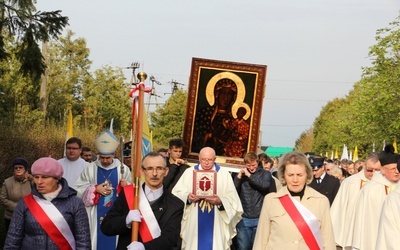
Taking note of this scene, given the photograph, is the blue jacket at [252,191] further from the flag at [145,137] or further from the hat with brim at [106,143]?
the flag at [145,137]

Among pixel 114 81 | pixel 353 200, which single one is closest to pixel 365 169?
pixel 353 200

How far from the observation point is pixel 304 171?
7.54 meters

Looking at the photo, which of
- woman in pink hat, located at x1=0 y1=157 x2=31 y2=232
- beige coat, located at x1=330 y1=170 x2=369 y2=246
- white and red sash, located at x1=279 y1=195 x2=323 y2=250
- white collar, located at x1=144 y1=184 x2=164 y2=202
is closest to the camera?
white collar, located at x1=144 y1=184 x2=164 y2=202

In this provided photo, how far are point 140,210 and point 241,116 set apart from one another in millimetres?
9270

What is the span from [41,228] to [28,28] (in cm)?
1065

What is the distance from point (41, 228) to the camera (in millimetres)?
7074

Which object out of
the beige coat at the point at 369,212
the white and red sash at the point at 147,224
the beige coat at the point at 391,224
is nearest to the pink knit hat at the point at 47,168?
the white and red sash at the point at 147,224

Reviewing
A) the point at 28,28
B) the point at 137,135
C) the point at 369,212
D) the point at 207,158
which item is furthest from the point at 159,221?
the point at 28,28

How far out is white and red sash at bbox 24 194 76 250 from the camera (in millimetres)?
7059

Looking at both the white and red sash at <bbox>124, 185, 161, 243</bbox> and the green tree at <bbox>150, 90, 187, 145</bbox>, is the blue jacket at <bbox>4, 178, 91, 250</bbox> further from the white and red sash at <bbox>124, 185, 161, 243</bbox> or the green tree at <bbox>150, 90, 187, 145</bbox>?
the green tree at <bbox>150, 90, 187, 145</bbox>

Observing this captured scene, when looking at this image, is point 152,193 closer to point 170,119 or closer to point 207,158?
point 207,158

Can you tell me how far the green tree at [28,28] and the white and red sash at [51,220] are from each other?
10196mm

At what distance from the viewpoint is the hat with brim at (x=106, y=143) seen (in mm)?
11141

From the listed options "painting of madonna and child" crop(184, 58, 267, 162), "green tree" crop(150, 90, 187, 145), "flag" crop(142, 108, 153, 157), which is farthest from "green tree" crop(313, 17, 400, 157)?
"flag" crop(142, 108, 153, 157)
